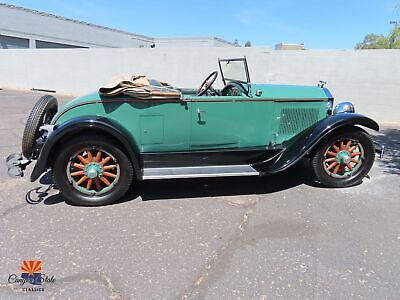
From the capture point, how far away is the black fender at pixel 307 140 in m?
3.46

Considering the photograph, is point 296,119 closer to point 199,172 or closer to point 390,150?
point 199,172

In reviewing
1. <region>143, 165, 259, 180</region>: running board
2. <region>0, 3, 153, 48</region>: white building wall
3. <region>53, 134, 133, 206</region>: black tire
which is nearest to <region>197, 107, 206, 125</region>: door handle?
<region>143, 165, 259, 180</region>: running board

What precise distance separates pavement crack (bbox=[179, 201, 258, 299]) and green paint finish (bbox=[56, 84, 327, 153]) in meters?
1.11

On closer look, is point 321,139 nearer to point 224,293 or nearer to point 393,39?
point 224,293

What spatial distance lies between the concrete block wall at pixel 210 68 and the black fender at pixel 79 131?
7965 mm

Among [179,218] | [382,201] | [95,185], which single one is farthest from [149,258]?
[382,201]

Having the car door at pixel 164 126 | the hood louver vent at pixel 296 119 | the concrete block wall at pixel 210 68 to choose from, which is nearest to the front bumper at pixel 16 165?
the car door at pixel 164 126

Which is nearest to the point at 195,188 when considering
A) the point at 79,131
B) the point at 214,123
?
the point at 214,123

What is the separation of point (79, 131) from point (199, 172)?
140 cm

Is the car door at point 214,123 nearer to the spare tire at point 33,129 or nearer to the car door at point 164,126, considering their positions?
the car door at point 164,126

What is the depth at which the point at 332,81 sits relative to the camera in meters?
9.30

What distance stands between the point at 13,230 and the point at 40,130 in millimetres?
1151

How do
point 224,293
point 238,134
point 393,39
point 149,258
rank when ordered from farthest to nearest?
point 393,39 < point 238,134 < point 149,258 < point 224,293

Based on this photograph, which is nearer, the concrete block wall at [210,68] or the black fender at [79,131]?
the black fender at [79,131]
